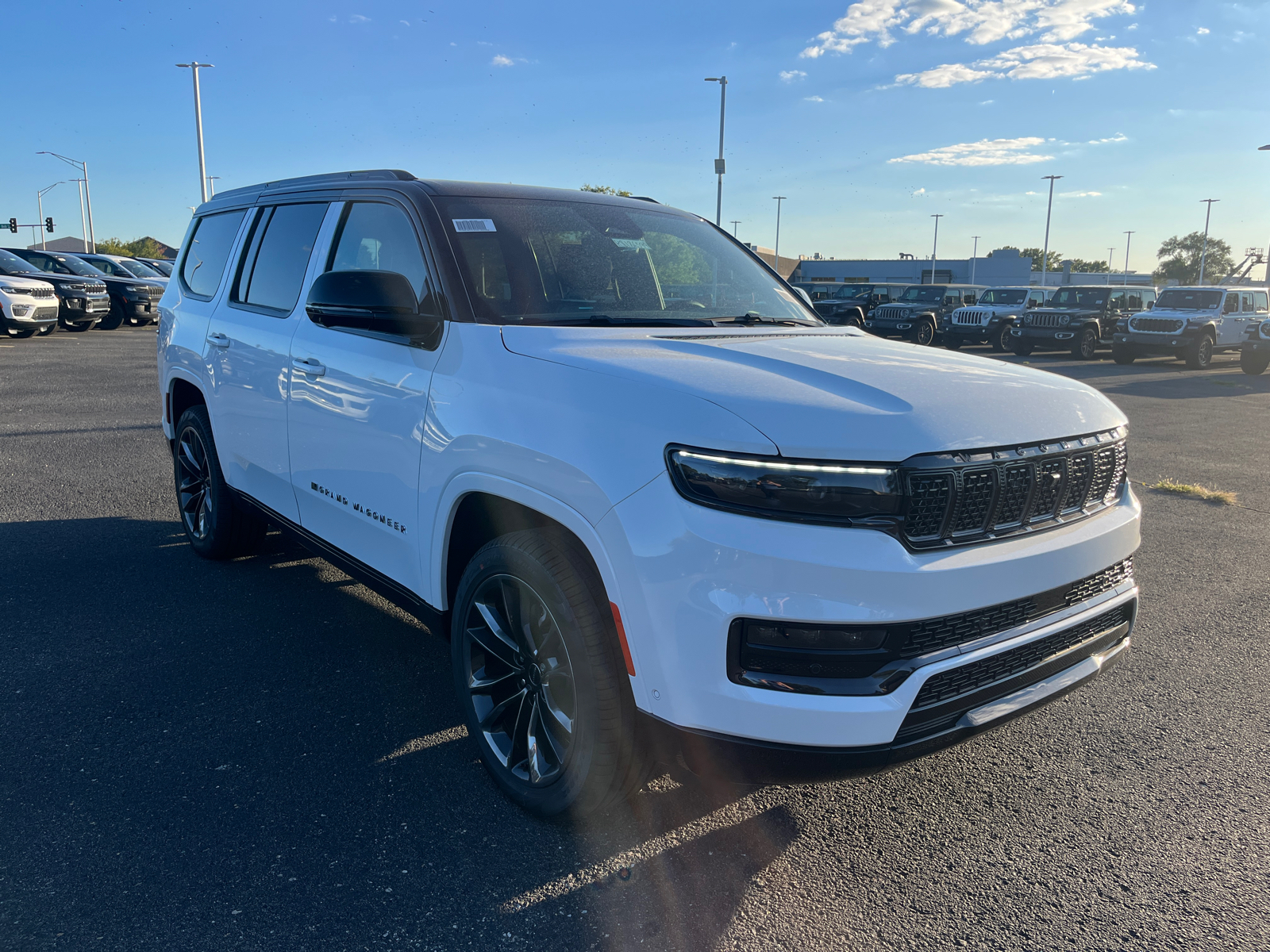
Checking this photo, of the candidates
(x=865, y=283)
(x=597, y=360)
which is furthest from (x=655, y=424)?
(x=865, y=283)

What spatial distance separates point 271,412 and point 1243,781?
3995 mm

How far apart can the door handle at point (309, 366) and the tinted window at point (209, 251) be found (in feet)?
4.66

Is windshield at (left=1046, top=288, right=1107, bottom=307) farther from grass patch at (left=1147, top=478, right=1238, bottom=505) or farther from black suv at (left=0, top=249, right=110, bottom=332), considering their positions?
black suv at (left=0, top=249, right=110, bottom=332)

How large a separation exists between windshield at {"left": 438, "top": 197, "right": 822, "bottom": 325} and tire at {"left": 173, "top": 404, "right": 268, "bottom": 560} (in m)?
2.40

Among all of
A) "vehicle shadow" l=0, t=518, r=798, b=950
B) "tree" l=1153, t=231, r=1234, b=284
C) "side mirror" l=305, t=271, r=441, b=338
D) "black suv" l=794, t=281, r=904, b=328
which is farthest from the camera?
"tree" l=1153, t=231, r=1234, b=284

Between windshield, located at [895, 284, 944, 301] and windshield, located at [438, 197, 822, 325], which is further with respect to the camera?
windshield, located at [895, 284, 944, 301]

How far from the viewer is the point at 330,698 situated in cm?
361

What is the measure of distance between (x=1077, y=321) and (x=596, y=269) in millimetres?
24017

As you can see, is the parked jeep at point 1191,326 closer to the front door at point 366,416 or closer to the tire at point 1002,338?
the tire at point 1002,338

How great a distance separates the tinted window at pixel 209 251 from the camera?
191 inches

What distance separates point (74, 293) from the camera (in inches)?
863

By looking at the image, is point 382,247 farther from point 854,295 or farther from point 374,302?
point 854,295

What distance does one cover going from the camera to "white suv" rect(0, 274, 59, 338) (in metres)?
19.1

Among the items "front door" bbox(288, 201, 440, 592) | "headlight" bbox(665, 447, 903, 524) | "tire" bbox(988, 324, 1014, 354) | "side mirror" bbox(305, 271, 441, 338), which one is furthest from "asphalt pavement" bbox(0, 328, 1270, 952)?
"tire" bbox(988, 324, 1014, 354)
